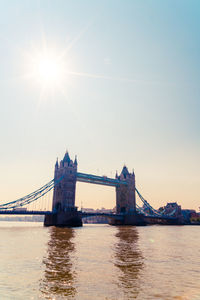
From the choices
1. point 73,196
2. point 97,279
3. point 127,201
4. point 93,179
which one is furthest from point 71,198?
point 97,279

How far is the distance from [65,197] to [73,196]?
9.00 ft

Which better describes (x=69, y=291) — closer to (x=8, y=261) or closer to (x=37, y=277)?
(x=37, y=277)

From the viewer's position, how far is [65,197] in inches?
2613

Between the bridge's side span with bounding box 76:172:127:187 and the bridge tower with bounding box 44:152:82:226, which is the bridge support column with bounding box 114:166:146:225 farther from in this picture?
the bridge tower with bounding box 44:152:82:226

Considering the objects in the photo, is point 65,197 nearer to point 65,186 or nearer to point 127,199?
point 65,186

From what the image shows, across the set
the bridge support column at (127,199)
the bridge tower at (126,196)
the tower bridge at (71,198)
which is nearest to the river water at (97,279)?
the tower bridge at (71,198)

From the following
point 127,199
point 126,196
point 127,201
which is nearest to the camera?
point 127,201

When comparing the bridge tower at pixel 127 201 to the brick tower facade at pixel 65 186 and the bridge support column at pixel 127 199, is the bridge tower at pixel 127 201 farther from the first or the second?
the brick tower facade at pixel 65 186

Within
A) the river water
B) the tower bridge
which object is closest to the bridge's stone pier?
the tower bridge

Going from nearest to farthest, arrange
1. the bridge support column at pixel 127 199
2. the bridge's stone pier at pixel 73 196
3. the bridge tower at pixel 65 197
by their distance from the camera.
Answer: the bridge tower at pixel 65 197 → the bridge's stone pier at pixel 73 196 → the bridge support column at pixel 127 199

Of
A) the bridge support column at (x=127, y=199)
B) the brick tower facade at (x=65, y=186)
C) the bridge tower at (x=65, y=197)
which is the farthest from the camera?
the bridge support column at (x=127, y=199)

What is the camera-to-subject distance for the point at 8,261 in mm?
12633

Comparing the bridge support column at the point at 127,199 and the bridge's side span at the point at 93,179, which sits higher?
the bridge's side span at the point at 93,179

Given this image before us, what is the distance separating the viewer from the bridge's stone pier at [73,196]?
59938 mm
